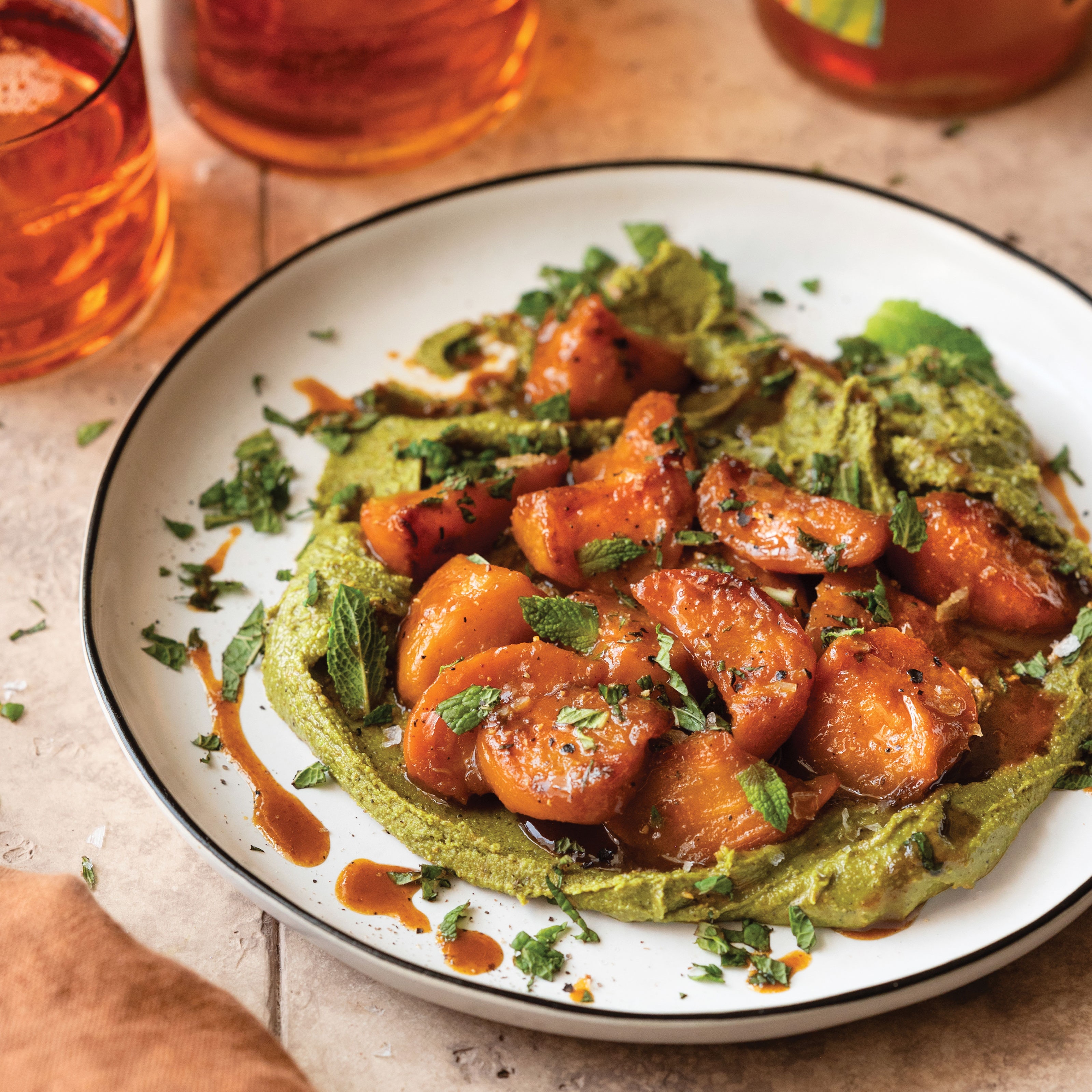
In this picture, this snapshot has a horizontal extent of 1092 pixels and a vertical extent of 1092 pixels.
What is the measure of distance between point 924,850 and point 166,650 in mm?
1533

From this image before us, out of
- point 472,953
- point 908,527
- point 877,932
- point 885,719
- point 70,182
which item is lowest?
point 472,953

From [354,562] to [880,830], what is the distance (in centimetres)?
115

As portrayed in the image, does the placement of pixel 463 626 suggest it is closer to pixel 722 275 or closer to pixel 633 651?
pixel 633 651

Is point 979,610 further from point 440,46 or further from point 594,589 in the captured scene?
point 440,46

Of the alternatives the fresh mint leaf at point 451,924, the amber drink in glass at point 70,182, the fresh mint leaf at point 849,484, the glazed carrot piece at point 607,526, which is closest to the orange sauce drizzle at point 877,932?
the fresh mint leaf at point 451,924

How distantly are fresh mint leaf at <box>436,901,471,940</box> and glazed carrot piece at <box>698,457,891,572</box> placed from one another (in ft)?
2.96

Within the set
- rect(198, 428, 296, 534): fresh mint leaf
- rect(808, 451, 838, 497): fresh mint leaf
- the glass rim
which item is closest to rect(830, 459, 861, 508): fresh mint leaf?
rect(808, 451, 838, 497): fresh mint leaf

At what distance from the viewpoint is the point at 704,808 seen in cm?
219

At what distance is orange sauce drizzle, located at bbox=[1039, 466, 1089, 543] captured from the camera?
2746 millimetres

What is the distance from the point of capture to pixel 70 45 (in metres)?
3.09

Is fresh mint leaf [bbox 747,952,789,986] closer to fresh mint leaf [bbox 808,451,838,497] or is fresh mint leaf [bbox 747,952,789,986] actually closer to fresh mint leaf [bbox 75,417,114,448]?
fresh mint leaf [bbox 808,451,838,497]

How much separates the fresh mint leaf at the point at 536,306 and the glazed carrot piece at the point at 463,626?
949 mm

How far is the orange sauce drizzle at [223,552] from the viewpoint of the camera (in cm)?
273

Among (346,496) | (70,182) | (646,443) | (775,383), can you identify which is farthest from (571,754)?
(70,182)
